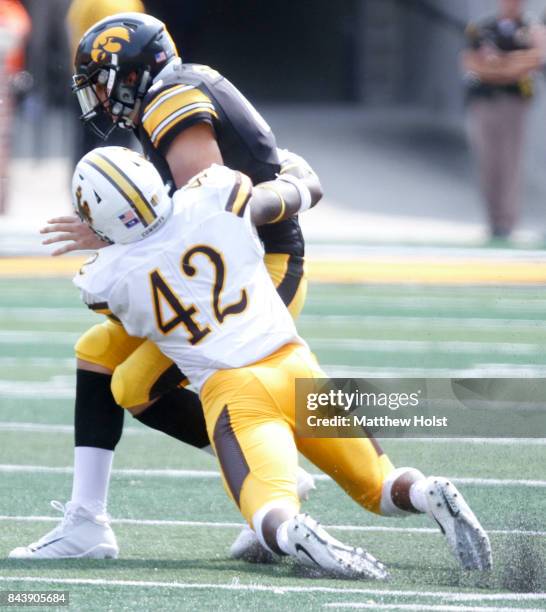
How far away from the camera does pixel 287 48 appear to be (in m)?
24.0

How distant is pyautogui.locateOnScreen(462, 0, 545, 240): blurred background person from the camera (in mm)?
13977

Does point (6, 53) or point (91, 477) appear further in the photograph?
point (6, 53)

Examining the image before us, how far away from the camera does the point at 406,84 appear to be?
76.5 ft

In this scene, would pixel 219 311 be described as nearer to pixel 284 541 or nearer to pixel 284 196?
pixel 284 196

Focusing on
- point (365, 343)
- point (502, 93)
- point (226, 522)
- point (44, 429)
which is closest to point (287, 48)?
point (502, 93)

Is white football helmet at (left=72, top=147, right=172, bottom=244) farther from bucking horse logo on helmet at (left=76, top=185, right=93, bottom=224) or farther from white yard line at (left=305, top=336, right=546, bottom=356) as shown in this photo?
white yard line at (left=305, top=336, right=546, bottom=356)

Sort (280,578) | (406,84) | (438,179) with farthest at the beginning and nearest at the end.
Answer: (406,84) < (438,179) < (280,578)

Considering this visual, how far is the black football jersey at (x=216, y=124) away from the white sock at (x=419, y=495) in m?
0.90

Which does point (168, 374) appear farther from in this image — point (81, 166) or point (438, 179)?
point (438, 179)

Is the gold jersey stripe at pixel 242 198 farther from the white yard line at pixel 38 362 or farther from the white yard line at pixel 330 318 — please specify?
the white yard line at pixel 330 318

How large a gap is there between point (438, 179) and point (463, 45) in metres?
2.45

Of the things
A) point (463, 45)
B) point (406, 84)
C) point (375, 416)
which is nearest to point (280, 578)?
point (375, 416)

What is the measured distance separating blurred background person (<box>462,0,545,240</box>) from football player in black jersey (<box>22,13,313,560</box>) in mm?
9428

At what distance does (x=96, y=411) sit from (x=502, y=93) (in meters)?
10.1
